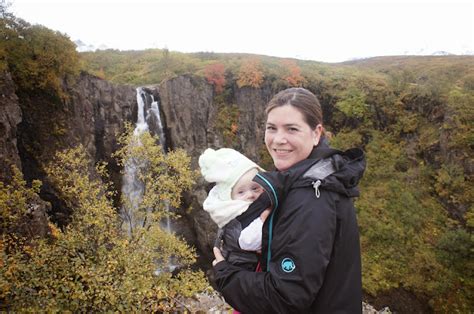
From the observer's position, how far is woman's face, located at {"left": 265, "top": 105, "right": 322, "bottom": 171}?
222 cm

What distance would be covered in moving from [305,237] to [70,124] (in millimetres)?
20137

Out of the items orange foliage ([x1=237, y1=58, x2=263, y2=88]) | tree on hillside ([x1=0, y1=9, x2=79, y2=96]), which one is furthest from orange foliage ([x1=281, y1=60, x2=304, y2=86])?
tree on hillside ([x1=0, y1=9, x2=79, y2=96])

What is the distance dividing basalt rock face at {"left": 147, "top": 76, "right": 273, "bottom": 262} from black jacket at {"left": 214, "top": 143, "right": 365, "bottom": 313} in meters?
23.1

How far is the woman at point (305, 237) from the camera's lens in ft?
5.58

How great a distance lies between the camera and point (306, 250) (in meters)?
1.69

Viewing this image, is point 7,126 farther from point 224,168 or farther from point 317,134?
point 317,134

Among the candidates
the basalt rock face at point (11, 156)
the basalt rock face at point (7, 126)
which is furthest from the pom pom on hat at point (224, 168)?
the basalt rock face at point (7, 126)

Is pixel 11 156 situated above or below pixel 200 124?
below

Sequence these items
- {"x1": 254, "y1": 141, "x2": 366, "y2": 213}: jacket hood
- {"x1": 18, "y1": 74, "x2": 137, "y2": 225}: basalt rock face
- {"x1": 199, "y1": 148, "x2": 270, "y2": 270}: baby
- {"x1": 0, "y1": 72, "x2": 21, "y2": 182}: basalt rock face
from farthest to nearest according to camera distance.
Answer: {"x1": 18, "y1": 74, "x2": 137, "y2": 225}: basalt rock face < {"x1": 0, "y1": 72, "x2": 21, "y2": 182}: basalt rock face < {"x1": 199, "y1": 148, "x2": 270, "y2": 270}: baby < {"x1": 254, "y1": 141, "x2": 366, "y2": 213}: jacket hood

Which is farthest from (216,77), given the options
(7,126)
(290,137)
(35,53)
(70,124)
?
(290,137)

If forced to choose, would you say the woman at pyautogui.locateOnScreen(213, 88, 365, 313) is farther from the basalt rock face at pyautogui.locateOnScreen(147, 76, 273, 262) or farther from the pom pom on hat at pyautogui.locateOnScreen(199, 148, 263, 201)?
the basalt rock face at pyautogui.locateOnScreen(147, 76, 273, 262)

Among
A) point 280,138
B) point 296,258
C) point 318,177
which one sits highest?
point 280,138

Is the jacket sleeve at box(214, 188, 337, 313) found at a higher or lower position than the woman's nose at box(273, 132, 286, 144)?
lower

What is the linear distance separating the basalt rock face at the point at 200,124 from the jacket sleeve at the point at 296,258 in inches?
913
